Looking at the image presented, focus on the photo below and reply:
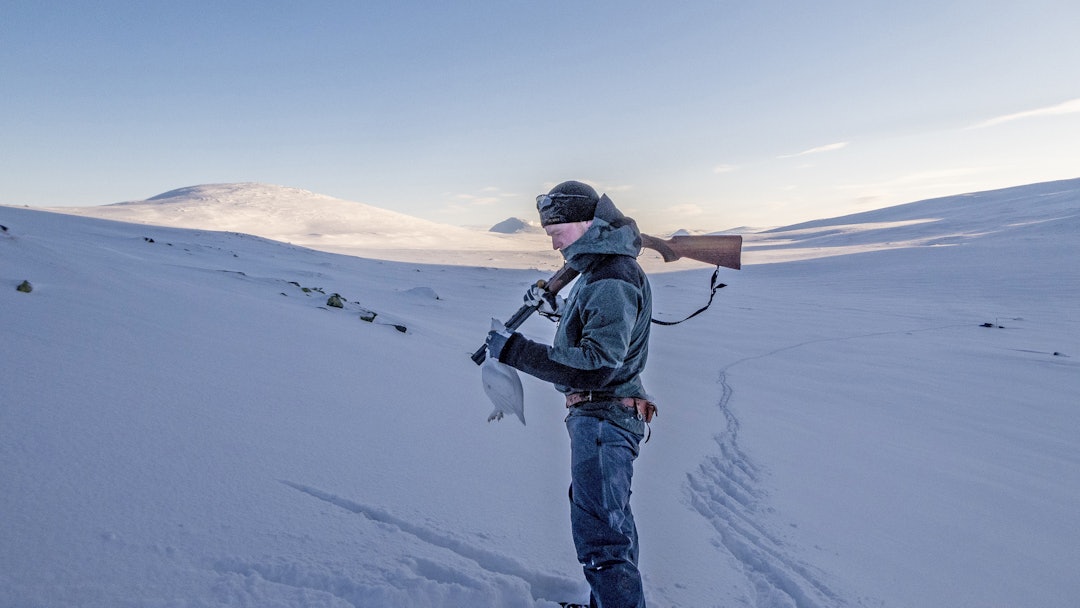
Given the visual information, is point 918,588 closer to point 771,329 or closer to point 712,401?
point 712,401

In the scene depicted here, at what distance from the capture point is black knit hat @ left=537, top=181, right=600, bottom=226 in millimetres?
1802

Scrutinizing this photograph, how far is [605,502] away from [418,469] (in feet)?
3.84

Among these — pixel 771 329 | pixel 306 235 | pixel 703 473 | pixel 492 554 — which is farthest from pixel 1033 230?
pixel 306 235

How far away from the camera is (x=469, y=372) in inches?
186

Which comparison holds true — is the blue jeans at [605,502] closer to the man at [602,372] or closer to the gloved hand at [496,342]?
the man at [602,372]

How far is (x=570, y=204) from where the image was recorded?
5.91 ft

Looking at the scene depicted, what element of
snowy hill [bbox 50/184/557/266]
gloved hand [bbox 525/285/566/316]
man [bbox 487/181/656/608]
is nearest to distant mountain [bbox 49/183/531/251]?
snowy hill [bbox 50/184/557/266]

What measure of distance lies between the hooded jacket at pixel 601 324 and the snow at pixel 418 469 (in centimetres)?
80

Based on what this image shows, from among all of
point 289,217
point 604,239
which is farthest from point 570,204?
point 289,217

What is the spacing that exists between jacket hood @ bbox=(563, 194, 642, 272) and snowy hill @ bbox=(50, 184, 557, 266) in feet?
81.1

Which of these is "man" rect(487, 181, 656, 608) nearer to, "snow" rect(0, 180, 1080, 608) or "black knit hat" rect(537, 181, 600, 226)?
"black knit hat" rect(537, 181, 600, 226)

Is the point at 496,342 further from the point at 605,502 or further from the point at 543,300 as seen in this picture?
the point at 605,502

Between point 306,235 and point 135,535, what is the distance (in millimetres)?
35637

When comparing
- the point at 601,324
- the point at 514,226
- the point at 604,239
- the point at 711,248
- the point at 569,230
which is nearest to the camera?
the point at 601,324
